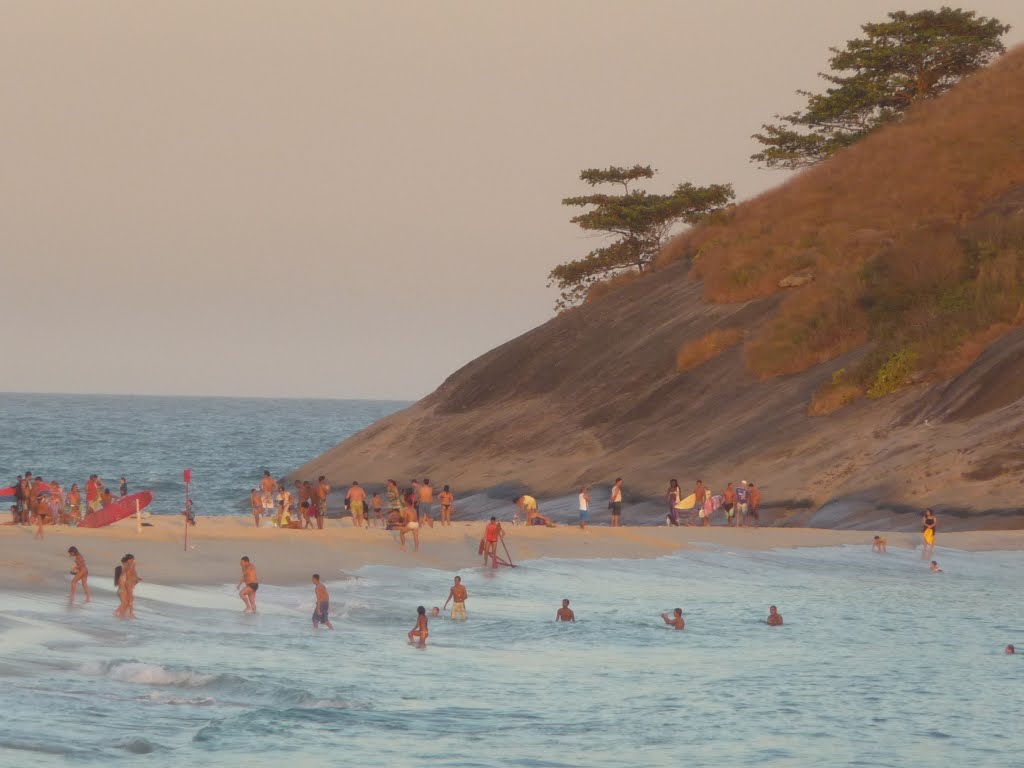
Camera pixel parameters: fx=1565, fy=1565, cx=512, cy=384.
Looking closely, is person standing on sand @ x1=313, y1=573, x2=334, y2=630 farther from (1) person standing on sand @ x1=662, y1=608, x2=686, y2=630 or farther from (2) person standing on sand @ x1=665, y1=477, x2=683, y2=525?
(2) person standing on sand @ x1=665, y1=477, x2=683, y2=525

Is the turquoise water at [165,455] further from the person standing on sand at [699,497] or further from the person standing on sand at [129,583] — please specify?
the person standing on sand at [129,583]

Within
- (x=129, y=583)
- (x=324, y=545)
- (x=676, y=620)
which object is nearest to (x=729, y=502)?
(x=324, y=545)

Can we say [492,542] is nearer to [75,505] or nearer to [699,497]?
[699,497]

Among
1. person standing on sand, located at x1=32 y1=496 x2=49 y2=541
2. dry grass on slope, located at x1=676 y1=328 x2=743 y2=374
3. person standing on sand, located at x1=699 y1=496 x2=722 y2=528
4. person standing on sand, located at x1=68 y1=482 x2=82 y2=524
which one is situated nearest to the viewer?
person standing on sand, located at x1=32 y1=496 x2=49 y2=541

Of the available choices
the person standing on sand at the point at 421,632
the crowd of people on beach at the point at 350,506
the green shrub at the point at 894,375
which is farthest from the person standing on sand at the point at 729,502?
the person standing on sand at the point at 421,632

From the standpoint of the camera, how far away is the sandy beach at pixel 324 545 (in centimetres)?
3531

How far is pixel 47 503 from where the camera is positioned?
43.4 metres

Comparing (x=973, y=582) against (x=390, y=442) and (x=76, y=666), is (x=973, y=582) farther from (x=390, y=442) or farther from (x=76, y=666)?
(x=390, y=442)

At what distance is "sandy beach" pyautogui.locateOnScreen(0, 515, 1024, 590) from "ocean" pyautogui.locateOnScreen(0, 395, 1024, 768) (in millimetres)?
921

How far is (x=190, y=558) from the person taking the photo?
37.2 metres

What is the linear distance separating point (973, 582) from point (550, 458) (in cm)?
2591

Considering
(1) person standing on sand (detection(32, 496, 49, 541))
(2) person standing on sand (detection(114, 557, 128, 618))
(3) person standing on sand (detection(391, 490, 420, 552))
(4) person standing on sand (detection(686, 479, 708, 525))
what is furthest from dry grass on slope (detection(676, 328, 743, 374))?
(2) person standing on sand (detection(114, 557, 128, 618))

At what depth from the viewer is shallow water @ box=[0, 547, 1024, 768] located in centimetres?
2223

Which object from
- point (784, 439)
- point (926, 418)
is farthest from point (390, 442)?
point (926, 418)
